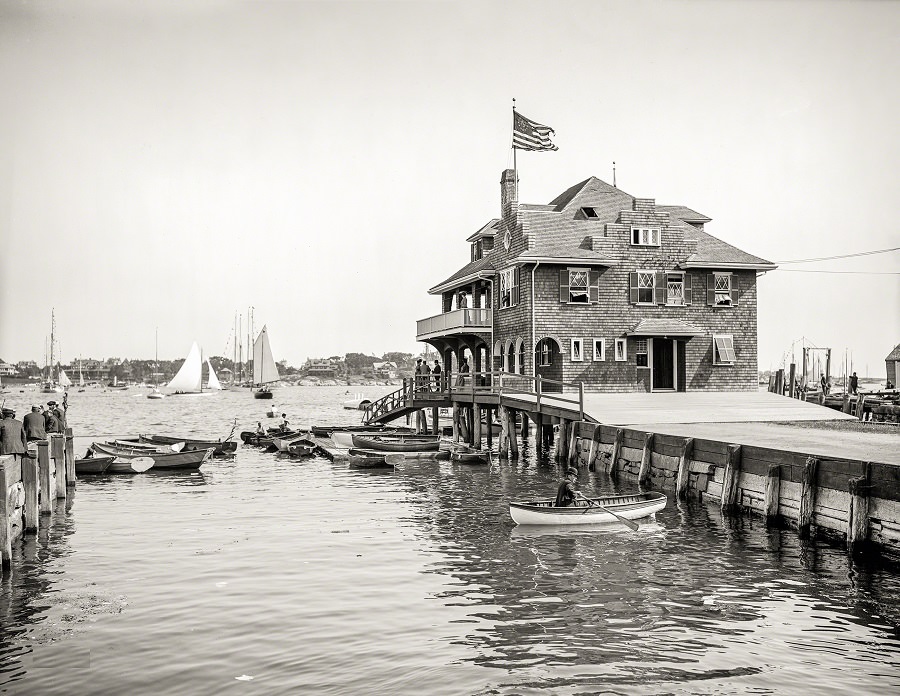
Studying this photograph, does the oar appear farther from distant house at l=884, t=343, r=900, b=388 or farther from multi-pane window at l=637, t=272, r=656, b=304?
distant house at l=884, t=343, r=900, b=388

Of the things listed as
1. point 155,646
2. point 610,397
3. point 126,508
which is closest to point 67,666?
point 155,646

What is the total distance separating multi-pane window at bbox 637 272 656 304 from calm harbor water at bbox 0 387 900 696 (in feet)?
77.0

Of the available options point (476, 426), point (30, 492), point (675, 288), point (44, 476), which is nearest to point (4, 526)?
point (30, 492)

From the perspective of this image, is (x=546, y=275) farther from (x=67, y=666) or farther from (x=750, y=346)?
(x=67, y=666)

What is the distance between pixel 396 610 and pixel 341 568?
11.4ft

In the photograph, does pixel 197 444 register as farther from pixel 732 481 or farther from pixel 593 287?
pixel 732 481

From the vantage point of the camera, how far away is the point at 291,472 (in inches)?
1479

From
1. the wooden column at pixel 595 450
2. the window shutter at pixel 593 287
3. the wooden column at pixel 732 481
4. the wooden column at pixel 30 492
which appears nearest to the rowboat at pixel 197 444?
the wooden column at pixel 595 450

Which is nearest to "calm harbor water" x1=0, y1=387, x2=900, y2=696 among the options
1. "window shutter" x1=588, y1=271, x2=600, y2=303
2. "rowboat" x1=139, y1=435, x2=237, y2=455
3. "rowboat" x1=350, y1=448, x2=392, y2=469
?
"rowboat" x1=350, y1=448, x2=392, y2=469

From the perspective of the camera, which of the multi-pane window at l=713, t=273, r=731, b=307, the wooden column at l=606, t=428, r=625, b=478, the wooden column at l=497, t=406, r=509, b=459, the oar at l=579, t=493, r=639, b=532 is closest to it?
the oar at l=579, t=493, r=639, b=532

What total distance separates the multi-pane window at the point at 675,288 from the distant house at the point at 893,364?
26509 millimetres

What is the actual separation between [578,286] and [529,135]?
832cm

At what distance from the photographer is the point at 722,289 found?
46844 mm

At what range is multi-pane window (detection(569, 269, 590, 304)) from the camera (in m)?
44.8
